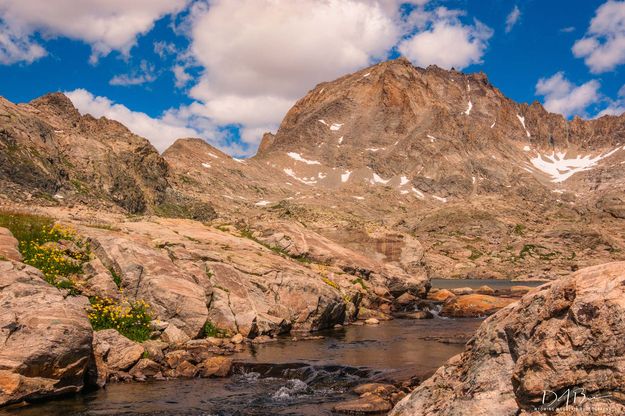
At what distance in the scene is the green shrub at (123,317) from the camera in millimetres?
23438

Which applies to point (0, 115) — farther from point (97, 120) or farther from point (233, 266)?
point (97, 120)

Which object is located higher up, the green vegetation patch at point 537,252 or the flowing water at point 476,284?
the green vegetation patch at point 537,252

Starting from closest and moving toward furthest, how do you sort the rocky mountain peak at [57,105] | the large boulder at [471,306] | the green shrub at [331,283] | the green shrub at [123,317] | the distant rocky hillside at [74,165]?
the green shrub at [123,317], the green shrub at [331,283], the large boulder at [471,306], the distant rocky hillside at [74,165], the rocky mountain peak at [57,105]

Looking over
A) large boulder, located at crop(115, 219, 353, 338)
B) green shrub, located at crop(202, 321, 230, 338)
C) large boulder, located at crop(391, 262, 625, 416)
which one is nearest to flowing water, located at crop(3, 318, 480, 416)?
green shrub, located at crop(202, 321, 230, 338)

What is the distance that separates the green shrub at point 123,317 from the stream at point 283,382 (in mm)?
4349

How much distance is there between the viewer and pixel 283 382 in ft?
71.4

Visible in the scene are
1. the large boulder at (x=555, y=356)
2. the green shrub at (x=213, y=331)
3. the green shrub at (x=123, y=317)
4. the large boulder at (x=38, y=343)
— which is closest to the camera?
the large boulder at (x=555, y=356)

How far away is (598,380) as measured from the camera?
22.6 feet

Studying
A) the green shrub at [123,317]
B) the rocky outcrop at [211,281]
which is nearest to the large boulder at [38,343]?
the green shrub at [123,317]

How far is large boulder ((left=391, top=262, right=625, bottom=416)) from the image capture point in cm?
690

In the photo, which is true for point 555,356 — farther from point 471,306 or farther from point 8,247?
point 471,306

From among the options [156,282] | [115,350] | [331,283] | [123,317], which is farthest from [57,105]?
[115,350]

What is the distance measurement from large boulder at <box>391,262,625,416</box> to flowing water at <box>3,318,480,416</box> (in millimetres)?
9556

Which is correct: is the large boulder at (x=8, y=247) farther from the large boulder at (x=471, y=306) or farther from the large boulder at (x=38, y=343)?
the large boulder at (x=471, y=306)
